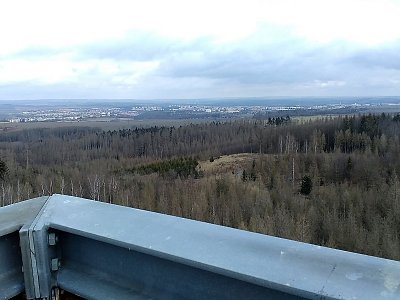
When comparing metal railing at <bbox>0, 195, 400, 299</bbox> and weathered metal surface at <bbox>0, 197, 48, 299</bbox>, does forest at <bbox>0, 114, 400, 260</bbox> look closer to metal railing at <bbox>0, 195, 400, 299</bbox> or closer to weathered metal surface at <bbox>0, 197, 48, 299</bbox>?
metal railing at <bbox>0, 195, 400, 299</bbox>

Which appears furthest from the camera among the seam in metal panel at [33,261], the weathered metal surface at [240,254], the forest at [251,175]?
the forest at [251,175]

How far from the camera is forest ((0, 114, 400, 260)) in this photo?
35.8 metres

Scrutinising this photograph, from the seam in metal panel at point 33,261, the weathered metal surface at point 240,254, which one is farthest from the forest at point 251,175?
the seam in metal panel at point 33,261

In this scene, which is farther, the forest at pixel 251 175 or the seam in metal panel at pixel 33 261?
the forest at pixel 251 175

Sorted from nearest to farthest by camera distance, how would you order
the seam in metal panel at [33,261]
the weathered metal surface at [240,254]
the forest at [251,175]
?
the weathered metal surface at [240,254], the seam in metal panel at [33,261], the forest at [251,175]

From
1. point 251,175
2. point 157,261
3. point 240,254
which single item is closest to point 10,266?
point 157,261

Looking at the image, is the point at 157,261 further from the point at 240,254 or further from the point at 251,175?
the point at 251,175

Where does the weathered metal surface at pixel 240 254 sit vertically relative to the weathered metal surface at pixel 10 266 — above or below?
above

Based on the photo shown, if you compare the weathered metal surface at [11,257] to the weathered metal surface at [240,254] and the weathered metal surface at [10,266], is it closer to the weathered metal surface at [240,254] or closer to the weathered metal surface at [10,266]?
the weathered metal surface at [10,266]

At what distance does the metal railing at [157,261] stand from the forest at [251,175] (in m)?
29.8

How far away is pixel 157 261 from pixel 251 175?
54.7m

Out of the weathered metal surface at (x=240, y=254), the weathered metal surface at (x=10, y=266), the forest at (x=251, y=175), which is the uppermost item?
the weathered metal surface at (x=240, y=254)

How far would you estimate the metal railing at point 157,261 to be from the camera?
1.33 meters

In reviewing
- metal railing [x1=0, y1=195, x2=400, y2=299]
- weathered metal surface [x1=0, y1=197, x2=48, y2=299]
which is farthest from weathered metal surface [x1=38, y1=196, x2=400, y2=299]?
weathered metal surface [x1=0, y1=197, x2=48, y2=299]
